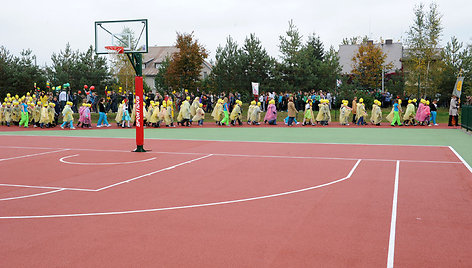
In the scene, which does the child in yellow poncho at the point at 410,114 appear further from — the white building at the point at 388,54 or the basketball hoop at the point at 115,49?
the white building at the point at 388,54

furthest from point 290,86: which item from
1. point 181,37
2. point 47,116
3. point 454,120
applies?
point 47,116

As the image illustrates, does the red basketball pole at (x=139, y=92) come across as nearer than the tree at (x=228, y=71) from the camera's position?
Yes

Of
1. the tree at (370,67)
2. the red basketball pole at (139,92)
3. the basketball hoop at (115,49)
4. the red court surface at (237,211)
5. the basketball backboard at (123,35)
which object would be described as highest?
the tree at (370,67)

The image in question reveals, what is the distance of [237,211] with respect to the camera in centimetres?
727

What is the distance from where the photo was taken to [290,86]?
38469 millimetres

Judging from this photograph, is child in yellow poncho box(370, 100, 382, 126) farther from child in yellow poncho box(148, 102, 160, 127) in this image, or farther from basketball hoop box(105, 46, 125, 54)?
basketball hoop box(105, 46, 125, 54)

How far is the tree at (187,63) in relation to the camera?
3700 centimetres

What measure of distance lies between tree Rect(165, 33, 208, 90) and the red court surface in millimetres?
Result: 24183

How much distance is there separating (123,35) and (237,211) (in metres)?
9.25

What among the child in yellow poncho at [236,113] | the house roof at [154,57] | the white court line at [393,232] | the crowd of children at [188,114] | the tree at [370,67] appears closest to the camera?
the white court line at [393,232]

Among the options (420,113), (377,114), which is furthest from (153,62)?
(420,113)

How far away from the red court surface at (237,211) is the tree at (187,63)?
24.2 meters

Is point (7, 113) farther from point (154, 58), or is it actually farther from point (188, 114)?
point (154, 58)

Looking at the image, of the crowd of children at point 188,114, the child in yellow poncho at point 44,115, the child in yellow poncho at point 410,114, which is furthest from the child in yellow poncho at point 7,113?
the child in yellow poncho at point 410,114
